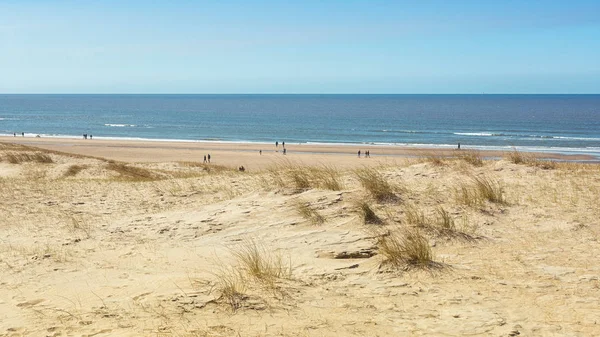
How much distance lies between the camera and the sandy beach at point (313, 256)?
17.5ft

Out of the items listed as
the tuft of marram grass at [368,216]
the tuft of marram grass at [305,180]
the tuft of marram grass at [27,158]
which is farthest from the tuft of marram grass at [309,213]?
the tuft of marram grass at [27,158]

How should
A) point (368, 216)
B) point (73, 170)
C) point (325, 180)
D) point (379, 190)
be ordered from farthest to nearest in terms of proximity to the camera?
point (73, 170) < point (325, 180) < point (379, 190) < point (368, 216)

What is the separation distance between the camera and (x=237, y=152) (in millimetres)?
51438

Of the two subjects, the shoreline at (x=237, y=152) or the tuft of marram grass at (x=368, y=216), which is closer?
the tuft of marram grass at (x=368, y=216)

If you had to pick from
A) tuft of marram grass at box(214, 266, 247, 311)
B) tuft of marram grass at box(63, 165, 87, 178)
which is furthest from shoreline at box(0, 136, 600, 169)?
tuft of marram grass at box(214, 266, 247, 311)

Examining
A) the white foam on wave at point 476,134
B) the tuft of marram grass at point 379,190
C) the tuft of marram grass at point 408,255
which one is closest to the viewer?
the tuft of marram grass at point 408,255

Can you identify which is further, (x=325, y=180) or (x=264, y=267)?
(x=325, y=180)

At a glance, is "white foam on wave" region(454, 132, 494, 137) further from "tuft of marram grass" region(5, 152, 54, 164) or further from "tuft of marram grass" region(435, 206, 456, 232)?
"tuft of marram grass" region(435, 206, 456, 232)

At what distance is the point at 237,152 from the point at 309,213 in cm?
4281

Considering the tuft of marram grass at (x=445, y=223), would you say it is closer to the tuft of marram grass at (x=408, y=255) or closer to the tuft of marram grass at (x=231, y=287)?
the tuft of marram grass at (x=408, y=255)

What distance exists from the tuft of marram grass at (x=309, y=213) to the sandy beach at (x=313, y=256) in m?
0.03

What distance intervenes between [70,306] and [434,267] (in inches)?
161

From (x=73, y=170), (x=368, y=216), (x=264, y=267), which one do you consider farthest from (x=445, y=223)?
(x=73, y=170)

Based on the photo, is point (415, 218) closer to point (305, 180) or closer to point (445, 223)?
point (445, 223)
